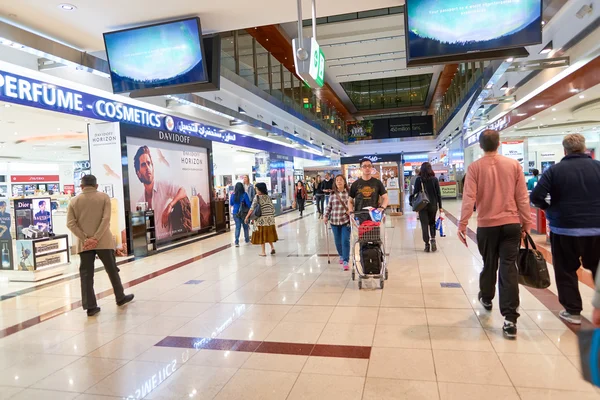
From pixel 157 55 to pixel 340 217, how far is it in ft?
10.2

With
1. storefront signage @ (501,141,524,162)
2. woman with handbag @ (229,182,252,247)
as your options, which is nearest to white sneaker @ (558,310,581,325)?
woman with handbag @ (229,182,252,247)

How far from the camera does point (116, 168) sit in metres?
7.98

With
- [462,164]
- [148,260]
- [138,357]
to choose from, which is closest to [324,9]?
[138,357]

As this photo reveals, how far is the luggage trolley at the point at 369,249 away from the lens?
4824mm

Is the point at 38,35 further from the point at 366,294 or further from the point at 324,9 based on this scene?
the point at 366,294

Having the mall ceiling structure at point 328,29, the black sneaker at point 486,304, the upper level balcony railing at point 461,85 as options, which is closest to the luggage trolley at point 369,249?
the black sneaker at point 486,304

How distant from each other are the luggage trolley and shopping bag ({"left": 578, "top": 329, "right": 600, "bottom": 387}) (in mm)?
3512

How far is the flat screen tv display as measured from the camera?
440 centimetres

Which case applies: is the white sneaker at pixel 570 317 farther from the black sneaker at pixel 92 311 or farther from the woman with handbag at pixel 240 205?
the woman with handbag at pixel 240 205

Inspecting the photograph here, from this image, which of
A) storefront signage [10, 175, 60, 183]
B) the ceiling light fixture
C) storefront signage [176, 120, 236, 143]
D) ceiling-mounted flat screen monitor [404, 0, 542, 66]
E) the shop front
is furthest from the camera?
storefront signage [10, 175, 60, 183]

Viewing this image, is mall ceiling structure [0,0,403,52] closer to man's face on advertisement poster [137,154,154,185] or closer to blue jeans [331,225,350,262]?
blue jeans [331,225,350,262]

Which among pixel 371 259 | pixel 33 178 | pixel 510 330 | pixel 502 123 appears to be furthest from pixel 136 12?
pixel 33 178

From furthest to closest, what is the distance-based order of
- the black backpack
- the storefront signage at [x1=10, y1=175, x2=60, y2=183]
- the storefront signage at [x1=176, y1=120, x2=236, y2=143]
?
the storefront signage at [x1=10, y1=175, x2=60, y2=183], the storefront signage at [x1=176, y1=120, x2=236, y2=143], the black backpack

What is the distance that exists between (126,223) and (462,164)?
17509 mm
